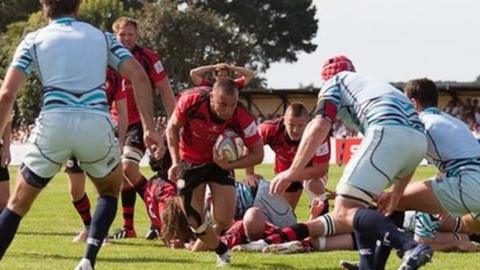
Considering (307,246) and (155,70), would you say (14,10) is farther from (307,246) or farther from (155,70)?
(307,246)

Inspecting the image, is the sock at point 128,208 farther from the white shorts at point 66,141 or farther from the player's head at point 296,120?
the white shorts at point 66,141

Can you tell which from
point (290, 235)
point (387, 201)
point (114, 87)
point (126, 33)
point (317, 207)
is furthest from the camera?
point (317, 207)

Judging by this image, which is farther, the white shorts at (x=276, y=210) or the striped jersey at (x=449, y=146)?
the white shorts at (x=276, y=210)

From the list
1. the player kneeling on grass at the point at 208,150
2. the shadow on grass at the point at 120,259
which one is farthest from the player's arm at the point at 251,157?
the shadow on grass at the point at 120,259

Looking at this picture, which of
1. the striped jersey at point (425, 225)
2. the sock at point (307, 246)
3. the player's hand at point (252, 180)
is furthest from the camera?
the player's hand at point (252, 180)

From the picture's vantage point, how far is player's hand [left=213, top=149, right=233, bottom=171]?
35.8 feet

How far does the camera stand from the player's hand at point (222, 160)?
10906 mm

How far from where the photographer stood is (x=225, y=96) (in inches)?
415

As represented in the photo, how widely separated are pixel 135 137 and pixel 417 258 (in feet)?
19.4

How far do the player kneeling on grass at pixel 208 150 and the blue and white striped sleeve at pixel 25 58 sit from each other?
2.39 meters

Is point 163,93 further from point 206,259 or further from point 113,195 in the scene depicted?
point 113,195

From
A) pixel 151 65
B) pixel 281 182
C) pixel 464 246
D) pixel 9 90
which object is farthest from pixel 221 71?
pixel 9 90

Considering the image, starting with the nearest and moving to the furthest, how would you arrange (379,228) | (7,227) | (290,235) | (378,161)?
1. (7,227)
2. (379,228)
3. (378,161)
4. (290,235)

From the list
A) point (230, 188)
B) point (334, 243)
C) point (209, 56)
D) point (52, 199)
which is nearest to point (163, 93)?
point (230, 188)
